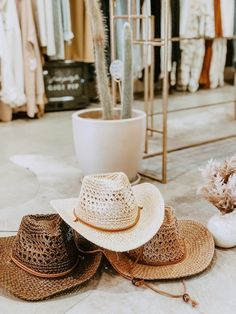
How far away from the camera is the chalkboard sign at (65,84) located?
4.16m

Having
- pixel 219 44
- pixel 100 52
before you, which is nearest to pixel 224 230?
pixel 100 52

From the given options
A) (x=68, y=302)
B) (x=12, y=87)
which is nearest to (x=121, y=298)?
(x=68, y=302)

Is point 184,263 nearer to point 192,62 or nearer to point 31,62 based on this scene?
point 31,62

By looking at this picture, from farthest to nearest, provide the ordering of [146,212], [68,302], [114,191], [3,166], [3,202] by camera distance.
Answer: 1. [3,166]
2. [3,202]
3. [146,212]
4. [114,191]
5. [68,302]

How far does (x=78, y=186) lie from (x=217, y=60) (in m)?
3.62

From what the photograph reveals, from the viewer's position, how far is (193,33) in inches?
192

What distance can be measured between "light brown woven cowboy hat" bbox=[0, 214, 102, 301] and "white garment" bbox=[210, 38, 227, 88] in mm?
Answer: 4299

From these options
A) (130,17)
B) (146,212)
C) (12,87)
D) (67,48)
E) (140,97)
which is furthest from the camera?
(140,97)

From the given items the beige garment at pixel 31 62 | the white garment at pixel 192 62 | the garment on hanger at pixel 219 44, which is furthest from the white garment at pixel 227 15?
the beige garment at pixel 31 62

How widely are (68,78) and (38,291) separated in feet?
9.98

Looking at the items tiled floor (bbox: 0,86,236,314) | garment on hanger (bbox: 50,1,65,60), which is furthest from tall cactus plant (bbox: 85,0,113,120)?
garment on hanger (bbox: 50,1,65,60)

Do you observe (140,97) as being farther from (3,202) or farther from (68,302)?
(68,302)

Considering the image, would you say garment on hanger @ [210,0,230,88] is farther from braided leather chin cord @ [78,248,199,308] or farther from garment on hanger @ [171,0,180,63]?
braided leather chin cord @ [78,248,199,308]

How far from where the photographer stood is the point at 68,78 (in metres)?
4.23
